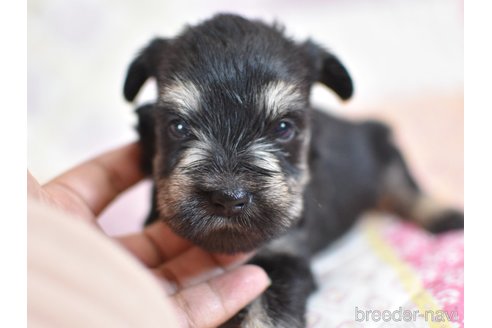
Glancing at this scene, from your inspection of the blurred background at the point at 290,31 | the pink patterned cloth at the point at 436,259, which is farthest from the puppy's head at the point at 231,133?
the blurred background at the point at 290,31

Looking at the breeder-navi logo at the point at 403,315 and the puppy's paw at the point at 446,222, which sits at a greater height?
the breeder-navi logo at the point at 403,315

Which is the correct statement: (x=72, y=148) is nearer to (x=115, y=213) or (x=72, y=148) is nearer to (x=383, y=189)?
(x=115, y=213)

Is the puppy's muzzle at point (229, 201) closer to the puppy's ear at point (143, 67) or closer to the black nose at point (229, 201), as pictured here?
the black nose at point (229, 201)

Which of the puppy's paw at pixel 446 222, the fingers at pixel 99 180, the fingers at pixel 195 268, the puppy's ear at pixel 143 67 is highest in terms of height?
the puppy's ear at pixel 143 67

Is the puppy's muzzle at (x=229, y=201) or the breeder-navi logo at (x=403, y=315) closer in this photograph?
the puppy's muzzle at (x=229, y=201)

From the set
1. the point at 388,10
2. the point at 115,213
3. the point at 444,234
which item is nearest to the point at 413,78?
the point at 388,10

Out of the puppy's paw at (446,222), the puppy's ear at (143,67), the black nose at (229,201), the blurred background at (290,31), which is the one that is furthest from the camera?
the blurred background at (290,31)

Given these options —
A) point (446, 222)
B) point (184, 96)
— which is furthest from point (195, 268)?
point (446, 222)
